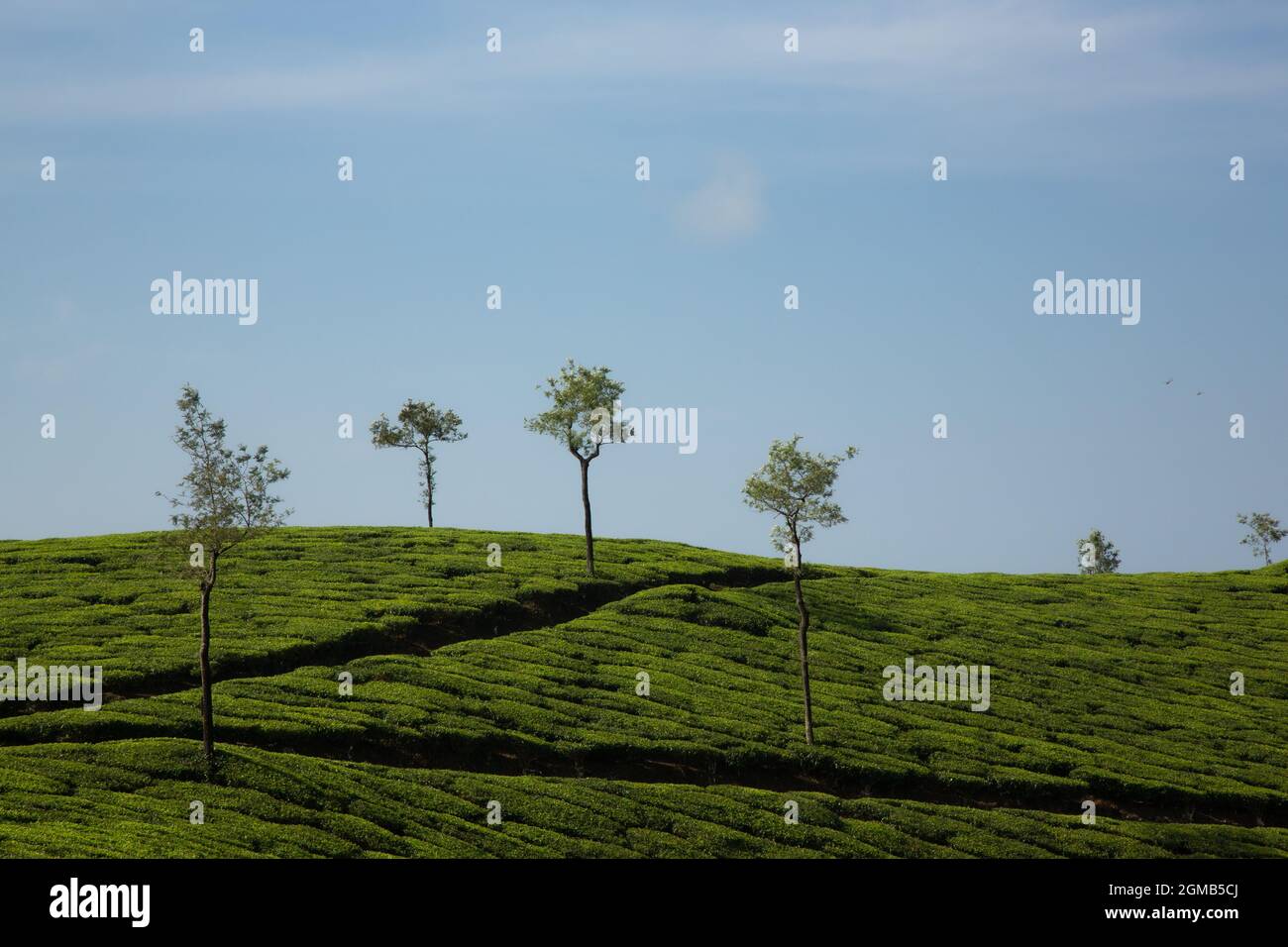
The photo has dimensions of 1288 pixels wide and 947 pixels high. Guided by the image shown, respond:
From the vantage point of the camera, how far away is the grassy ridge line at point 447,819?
40812 mm

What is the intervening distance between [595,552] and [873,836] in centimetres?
4976

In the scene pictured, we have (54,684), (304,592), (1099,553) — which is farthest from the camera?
(1099,553)

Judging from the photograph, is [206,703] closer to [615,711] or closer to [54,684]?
[54,684]

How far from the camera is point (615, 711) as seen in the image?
6284cm

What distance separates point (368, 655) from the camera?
68062mm

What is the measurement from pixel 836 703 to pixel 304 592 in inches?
1325

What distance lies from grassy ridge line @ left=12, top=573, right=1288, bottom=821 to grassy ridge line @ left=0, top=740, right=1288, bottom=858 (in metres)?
3.68

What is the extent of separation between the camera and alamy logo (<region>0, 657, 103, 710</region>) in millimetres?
56250

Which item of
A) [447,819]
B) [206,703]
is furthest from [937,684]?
[206,703]
